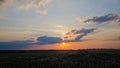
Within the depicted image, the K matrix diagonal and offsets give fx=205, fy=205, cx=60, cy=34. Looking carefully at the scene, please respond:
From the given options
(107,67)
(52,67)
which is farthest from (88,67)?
(52,67)

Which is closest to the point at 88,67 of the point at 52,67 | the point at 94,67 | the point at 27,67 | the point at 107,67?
the point at 94,67

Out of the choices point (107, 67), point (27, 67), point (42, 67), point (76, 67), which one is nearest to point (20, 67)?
point (27, 67)

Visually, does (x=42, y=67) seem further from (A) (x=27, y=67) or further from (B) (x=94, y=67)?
(B) (x=94, y=67)

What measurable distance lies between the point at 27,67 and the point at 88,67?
31.0ft

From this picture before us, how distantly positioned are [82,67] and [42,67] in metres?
6.26

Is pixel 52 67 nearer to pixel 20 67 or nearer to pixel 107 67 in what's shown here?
pixel 20 67

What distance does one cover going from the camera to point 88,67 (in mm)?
31297

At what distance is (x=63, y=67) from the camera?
31156 millimetres

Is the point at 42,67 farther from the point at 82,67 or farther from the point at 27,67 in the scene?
the point at 82,67

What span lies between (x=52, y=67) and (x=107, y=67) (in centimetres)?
847

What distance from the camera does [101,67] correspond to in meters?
30.9

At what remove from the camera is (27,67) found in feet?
105

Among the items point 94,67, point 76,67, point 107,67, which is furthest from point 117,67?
point 76,67

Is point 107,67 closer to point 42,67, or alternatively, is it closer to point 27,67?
point 42,67
